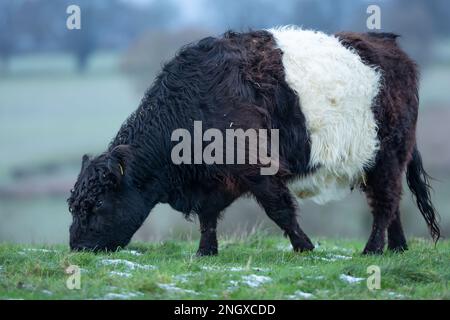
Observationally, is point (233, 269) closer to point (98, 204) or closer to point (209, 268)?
point (209, 268)

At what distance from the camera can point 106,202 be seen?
11.1 m

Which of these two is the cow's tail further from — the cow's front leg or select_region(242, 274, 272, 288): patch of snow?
select_region(242, 274, 272, 288): patch of snow

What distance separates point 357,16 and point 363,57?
36625 millimetres

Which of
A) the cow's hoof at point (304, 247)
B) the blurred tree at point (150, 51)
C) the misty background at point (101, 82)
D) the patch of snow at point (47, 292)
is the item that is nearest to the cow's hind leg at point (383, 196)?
the cow's hoof at point (304, 247)

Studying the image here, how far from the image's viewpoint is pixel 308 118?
11508 mm

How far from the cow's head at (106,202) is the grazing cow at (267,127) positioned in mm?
12

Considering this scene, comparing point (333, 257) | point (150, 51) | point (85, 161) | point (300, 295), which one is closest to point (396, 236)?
point (333, 257)

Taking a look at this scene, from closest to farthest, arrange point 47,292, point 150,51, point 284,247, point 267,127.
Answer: point 47,292 → point 267,127 → point 284,247 → point 150,51

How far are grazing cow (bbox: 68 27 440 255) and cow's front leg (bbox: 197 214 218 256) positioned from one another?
0.5 inches

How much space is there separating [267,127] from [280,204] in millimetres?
936
